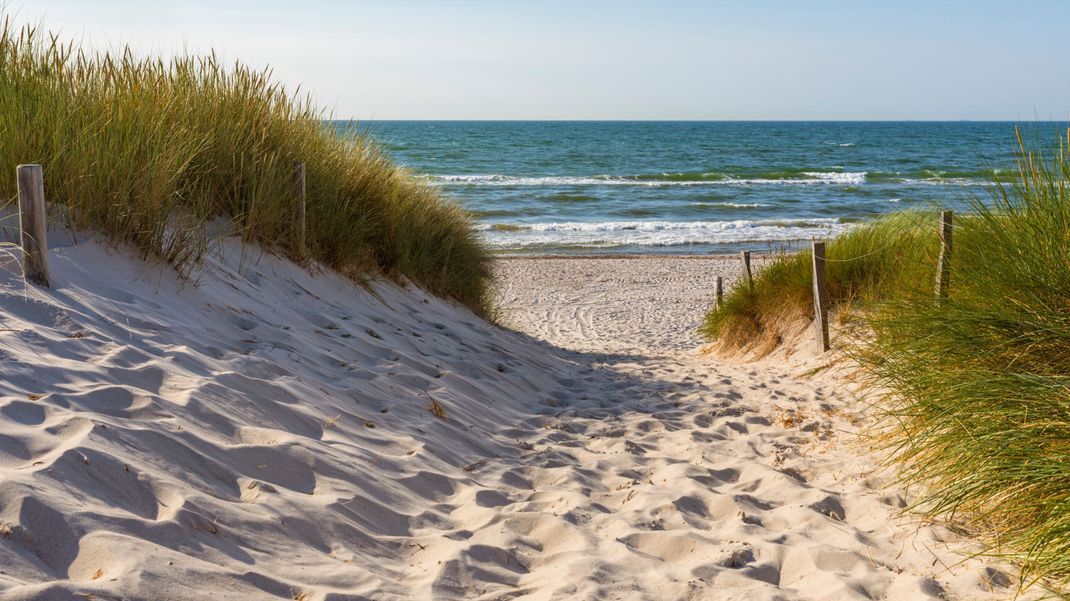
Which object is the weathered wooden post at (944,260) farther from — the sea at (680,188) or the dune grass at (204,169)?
the dune grass at (204,169)

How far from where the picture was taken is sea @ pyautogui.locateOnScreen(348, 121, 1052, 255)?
21609mm

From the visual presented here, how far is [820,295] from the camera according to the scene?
720 centimetres

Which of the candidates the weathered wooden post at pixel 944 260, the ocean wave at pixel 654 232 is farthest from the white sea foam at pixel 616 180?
the weathered wooden post at pixel 944 260

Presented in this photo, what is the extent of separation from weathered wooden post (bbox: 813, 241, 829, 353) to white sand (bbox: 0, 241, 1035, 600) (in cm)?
134

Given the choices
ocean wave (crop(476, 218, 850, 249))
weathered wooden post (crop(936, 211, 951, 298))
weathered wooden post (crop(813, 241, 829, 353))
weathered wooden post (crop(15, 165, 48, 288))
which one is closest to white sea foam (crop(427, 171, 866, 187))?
ocean wave (crop(476, 218, 850, 249))

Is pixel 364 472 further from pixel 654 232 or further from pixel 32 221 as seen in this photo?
pixel 654 232

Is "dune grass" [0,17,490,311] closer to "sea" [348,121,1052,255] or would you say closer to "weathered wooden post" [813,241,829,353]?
"sea" [348,121,1052,255]

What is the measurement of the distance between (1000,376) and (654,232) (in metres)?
20.4

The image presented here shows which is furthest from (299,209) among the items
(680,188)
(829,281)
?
(680,188)

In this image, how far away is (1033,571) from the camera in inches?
108

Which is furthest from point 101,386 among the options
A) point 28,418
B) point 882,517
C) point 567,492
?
point 882,517

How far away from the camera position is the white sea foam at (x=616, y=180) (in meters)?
35.4

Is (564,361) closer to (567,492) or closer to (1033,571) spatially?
(567,492)

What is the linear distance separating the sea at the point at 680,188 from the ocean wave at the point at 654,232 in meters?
0.04
